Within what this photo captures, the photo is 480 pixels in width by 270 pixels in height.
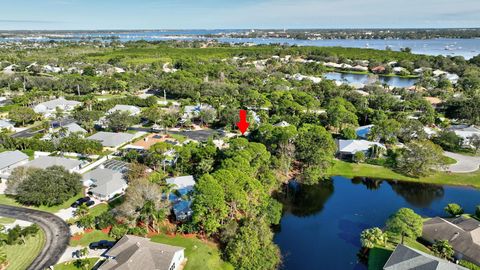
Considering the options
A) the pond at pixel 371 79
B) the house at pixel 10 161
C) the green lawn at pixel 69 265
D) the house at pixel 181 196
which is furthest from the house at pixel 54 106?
the pond at pixel 371 79

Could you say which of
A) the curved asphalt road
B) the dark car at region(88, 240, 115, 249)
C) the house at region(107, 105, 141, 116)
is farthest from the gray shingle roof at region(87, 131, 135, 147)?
the dark car at region(88, 240, 115, 249)

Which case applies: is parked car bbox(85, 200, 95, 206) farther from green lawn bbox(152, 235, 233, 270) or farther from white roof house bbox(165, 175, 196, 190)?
green lawn bbox(152, 235, 233, 270)

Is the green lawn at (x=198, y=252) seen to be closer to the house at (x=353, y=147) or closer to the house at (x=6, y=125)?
the house at (x=353, y=147)

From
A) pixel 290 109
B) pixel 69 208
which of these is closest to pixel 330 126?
pixel 290 109

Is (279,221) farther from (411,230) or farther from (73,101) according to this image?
(73,101)

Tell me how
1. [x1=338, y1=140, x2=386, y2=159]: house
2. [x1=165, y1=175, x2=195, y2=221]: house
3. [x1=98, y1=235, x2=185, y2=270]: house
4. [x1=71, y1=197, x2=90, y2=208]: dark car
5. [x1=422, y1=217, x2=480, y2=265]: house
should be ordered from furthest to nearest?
[x1=338, y1=140, x2=386, y2=159]: house → [x1=71, y1=197, x2=90, y2=208]: dark car → [x1=165, y1=175, x2=195, y2=221]: house → [x1=422, y1=217, x2=480, y2=265]: house → [x1=98, y1=235, x2=185, y2=270]: house

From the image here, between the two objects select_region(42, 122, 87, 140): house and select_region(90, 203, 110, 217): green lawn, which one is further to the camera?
select_region(42, 122, 87, 140): house

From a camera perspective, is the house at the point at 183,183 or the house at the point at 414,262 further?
the house at the point at 183,183
